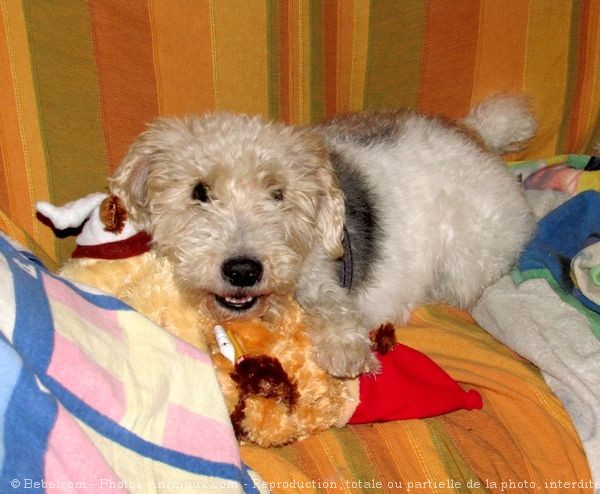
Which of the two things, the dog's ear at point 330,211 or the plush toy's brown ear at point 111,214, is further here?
the dog's ear at point 330,211

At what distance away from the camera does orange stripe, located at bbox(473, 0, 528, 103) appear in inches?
124

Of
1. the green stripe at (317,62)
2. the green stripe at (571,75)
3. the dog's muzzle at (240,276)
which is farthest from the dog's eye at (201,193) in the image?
the green stripe at (571,75)

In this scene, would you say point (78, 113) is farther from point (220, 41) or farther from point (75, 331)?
point (75, 331)

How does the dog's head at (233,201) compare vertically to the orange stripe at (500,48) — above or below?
below

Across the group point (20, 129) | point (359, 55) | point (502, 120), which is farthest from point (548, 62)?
point (20, 129)

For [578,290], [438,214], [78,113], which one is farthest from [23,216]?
[578,290]

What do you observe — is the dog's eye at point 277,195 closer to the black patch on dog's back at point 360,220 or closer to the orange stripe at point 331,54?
the black patch on dog's back at point 360,220

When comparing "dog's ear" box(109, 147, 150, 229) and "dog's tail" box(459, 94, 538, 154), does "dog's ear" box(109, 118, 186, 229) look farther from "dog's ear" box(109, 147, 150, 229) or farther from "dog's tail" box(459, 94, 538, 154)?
"dog's tail" box(459, 94, 538, 154)

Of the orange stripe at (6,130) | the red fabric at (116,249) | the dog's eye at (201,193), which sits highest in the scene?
the orange stripe at (6,130)

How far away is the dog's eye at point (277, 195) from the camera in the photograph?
2.41 meters

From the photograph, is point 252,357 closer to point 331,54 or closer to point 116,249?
point 116,249

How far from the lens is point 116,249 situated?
7.16ft

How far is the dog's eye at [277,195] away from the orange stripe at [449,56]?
1.18 m

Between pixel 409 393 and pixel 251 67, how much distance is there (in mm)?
1450
